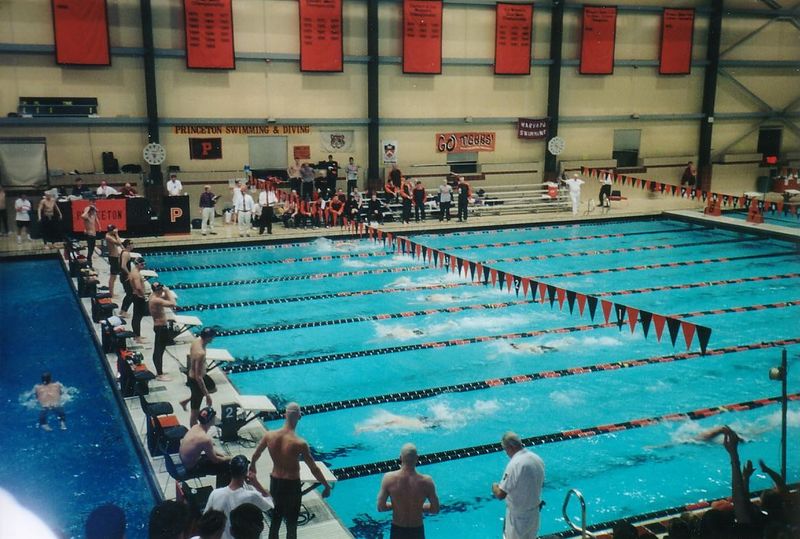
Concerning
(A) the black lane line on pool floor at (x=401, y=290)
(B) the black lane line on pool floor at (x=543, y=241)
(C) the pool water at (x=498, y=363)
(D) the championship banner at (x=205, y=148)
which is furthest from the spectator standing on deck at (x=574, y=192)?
(D) the championship banner at (x=205, y=148)

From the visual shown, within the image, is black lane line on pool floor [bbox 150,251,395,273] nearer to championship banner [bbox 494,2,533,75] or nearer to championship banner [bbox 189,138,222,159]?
championship banner [bbox 189,138,222,159]

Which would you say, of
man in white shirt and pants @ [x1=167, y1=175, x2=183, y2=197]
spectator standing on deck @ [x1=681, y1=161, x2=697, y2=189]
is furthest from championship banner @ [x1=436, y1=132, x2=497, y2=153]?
man in white shirt and pants @ [x1=167, y1=175, x2=183, y2=197]

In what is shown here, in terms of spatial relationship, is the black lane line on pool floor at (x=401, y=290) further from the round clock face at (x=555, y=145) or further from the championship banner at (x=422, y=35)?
the championship banner at (x=422, y=35)

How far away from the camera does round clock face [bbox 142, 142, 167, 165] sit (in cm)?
1934

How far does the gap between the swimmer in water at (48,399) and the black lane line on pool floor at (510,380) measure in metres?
2.27

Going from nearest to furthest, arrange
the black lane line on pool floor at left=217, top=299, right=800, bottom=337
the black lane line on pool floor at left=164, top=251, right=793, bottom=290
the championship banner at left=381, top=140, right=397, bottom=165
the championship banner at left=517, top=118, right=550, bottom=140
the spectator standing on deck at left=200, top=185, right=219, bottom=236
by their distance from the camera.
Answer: the black lane line on pool floor at left=217, top=299, right=800, bottom=337, the black lane line on pool floor at left=164, top=251, right=793, bottom=290, the spectator standing on deck at left=200, top=185, right=219, bottom=236, the championship banner at left=381, top=140, right=397, bottom=165, the championship banner at left=517, top=118, right=550, bottom=140

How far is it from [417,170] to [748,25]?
13296 mm

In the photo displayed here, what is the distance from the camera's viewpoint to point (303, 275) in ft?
51.4

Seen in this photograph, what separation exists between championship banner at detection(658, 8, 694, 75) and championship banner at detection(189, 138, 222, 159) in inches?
586

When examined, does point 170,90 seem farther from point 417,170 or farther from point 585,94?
point 585,94

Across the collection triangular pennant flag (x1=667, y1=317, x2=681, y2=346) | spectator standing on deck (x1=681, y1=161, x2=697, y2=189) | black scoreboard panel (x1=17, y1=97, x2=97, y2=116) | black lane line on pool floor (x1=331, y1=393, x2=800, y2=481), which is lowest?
black lane line on pool floor (x1=331, y1=393, x2=800, y2=481)

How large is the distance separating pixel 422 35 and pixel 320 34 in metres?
3.11

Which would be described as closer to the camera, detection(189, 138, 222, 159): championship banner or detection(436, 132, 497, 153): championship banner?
detection(189, 138, 222, 159): championship banner

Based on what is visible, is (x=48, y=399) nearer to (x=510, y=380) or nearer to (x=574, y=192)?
(x=510, y=380)
